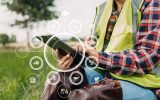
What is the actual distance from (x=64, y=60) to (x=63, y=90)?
0.15 m

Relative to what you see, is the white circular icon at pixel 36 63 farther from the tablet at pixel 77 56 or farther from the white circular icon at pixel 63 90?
the white circular icon at pixel 63 90

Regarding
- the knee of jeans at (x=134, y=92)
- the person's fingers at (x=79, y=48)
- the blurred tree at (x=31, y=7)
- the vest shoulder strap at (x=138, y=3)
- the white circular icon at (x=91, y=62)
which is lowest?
the blurred tree at (x=31, y=7)

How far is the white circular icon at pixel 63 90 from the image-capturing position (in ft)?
12.9

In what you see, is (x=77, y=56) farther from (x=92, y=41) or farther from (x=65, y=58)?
(x=92, y=41)

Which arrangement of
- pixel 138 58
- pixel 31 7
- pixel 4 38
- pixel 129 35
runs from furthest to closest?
pixel 31 7 < pixel 4 38 < pixel 129 35 < pixel 138 58

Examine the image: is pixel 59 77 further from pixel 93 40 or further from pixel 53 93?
pixel 93 40

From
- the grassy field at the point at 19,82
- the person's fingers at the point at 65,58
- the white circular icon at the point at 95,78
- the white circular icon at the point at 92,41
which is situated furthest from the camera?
the grassy field at the point at 19,82

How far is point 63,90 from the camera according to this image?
393cm

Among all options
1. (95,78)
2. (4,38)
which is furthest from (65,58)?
(4,38)

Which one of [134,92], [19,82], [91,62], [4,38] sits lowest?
[4,38]

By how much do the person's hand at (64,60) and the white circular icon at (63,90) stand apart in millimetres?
101

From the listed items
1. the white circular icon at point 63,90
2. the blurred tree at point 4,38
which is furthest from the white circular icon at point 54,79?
the blurred tree at point 4,38

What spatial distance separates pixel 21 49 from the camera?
15.5ft

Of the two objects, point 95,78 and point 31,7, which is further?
point 31,7
